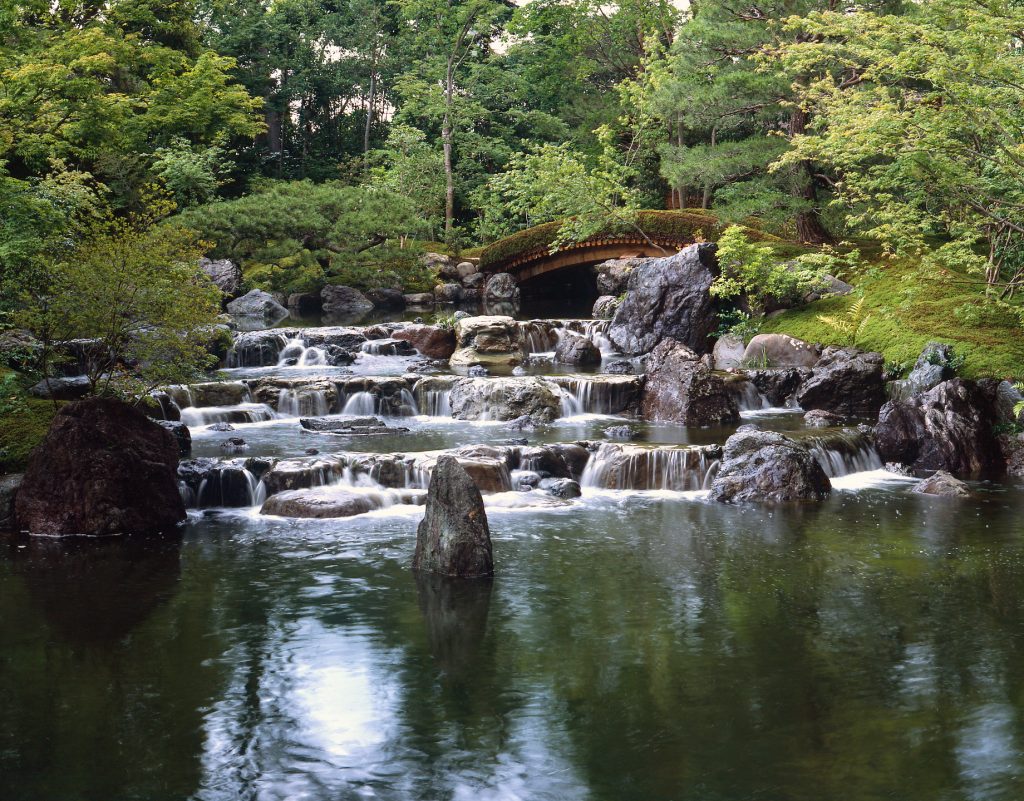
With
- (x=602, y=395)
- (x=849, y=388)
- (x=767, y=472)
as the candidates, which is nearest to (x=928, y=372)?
(x=849, y=388)

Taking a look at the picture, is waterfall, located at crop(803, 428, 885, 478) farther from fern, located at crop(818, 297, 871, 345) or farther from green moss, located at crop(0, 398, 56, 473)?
green moss, located at crop(0, 398, 56, 473)

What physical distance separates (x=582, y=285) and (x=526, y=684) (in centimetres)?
3527

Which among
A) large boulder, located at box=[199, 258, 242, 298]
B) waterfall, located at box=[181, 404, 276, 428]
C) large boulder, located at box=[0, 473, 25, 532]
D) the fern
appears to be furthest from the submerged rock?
large boulder, located at box=[199, 258, 242, 298]

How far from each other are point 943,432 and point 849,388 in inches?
130

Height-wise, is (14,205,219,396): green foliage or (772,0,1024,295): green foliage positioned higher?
(772,0,1024,295): green foliage

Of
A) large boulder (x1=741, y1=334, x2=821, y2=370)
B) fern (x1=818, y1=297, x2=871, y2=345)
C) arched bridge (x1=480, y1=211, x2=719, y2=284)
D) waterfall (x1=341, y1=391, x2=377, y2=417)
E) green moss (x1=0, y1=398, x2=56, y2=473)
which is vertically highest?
arched bridge (x1=480, y1=211, x2=719, y2=284)

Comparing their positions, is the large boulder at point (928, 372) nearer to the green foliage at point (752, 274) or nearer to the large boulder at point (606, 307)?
the green foliage at point (752, 274)

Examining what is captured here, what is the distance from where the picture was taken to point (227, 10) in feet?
156

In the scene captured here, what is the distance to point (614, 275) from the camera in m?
35.9

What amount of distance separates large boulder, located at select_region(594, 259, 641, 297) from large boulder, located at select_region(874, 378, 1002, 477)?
1845 centimetres

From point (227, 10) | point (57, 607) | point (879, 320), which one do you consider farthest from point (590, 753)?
point (227, 10)

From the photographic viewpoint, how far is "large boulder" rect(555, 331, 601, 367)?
24.9 meters

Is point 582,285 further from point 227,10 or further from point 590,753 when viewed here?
point 590,753

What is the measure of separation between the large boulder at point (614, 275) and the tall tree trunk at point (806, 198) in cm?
836
